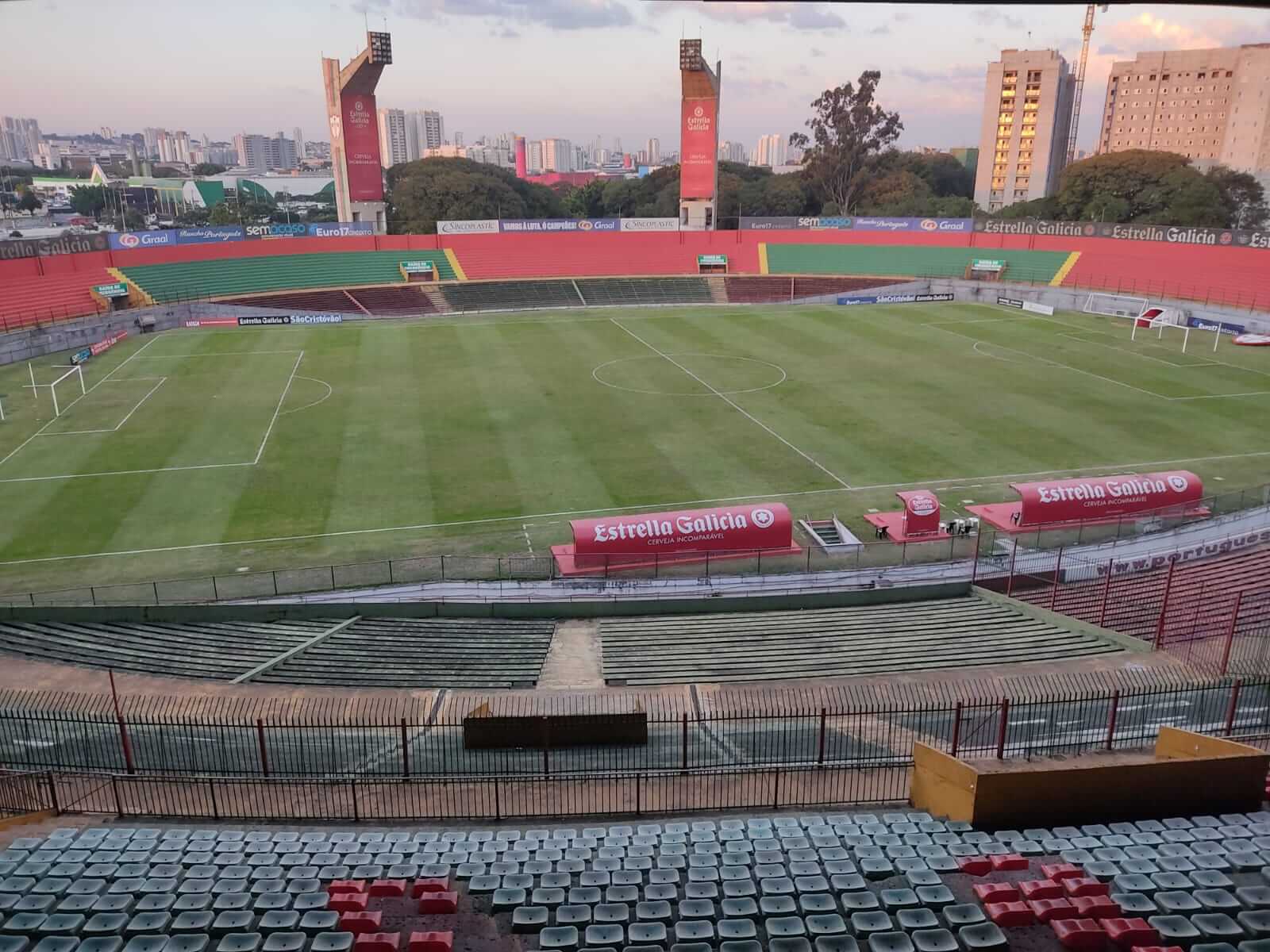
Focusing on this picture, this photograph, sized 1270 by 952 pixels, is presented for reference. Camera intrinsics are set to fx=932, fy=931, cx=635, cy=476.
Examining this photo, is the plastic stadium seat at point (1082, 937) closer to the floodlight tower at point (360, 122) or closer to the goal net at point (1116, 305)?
the goal net at point (1116, 305)

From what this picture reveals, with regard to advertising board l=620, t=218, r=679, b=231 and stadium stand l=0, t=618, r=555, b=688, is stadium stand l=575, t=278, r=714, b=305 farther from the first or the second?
stadium stand l=0, t=618, r=555, b=688

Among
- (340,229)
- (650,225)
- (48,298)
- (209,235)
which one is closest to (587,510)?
(48,298)

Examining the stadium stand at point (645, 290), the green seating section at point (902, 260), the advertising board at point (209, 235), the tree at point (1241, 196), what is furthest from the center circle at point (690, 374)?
the tree at point (1241, 196)

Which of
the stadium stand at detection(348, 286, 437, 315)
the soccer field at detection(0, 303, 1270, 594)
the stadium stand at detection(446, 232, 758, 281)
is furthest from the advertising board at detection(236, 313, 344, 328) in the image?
the stadium stand at detection(446, 232, 758, 281)

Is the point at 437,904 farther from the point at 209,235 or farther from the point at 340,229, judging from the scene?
the point at 340,229

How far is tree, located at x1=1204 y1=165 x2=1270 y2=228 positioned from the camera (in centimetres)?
9044

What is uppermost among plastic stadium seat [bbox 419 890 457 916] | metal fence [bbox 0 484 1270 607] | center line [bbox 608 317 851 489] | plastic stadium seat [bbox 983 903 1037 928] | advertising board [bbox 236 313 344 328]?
plastic stadium seat [bbox 983 903 1037 928]

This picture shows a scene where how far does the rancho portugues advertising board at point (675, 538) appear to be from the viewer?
2488cm

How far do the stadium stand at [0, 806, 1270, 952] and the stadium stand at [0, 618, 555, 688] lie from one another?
6463mm

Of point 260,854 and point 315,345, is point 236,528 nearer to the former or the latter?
point 260,854

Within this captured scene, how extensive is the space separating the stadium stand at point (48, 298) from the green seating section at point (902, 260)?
50.9 m

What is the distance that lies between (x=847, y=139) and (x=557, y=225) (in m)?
49.7

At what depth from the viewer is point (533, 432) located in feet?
124

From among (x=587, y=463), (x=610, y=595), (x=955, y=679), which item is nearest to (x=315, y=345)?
(x=587, y=463)
